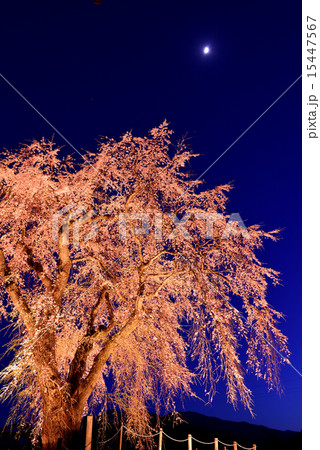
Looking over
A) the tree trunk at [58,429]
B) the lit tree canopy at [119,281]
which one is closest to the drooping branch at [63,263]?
the lit tree canopy at [119,281]

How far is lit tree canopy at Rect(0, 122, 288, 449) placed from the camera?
19.7ft

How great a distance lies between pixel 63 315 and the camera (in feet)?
20.2

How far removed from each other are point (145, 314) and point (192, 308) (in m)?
1.37

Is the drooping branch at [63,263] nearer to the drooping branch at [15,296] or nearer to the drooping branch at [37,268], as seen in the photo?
the drooping branch at [37,268]

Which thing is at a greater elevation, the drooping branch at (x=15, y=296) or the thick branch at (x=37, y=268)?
the thick branch at (x=37, y=268)

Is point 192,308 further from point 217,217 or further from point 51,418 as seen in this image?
point 51,418

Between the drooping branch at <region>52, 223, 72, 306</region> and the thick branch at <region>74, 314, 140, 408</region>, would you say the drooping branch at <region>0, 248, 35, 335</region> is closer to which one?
the drooping branch at <region>52, 223, 72, 306</region>

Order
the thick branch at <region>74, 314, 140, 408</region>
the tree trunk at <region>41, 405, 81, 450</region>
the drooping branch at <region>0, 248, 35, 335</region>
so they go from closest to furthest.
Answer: the tree trunk at <region>41, 405, 81, 450</region> → the drooping branch at <region>0, 248, 35, 335</region> → the thick branch at <region>74, 314, 140, 408</region>

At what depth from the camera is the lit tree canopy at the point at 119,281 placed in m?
6.02

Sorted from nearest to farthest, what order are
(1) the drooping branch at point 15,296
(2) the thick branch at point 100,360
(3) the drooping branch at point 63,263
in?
1. (1) the drooping branch at point 15,296
2. (2) the thick branch at point 100,360
3. (3) the drooping branch at point 63,263

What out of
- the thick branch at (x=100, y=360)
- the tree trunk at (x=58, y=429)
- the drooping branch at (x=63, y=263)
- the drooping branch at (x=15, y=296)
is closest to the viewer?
the tree trunk at (x=58, y=429)

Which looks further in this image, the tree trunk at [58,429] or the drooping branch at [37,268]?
the drooping branch at [37,268]

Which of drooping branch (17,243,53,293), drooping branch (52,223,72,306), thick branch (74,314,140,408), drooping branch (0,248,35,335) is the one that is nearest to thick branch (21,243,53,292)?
drooping branch (17,243,53,293)
